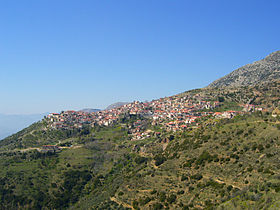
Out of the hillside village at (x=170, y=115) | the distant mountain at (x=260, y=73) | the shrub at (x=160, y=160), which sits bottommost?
the shrub at (x=160, y=160)

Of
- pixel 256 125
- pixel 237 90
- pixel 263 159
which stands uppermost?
pixel 237 90

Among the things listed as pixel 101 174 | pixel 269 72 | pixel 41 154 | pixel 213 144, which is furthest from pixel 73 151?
pixel 269 72

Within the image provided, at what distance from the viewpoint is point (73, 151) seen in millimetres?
88188

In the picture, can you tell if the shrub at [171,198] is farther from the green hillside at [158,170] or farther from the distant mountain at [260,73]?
the distant mountain at [260,73]

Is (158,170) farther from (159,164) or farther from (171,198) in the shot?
(171,198)

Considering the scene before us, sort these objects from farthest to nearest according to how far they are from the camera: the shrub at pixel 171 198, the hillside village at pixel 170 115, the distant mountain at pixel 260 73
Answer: the distant mountain at pixel 260 73 → the hillside village at pixel 170 115 → the shrub at pixel 171 198

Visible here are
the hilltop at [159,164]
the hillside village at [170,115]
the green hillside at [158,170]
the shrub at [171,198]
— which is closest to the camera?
the green hillside at [158,170]

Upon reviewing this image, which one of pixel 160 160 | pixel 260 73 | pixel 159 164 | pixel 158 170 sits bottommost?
pixel 158 170

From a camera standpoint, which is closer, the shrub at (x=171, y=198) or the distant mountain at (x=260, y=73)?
the shrub at (x=171, y=198)

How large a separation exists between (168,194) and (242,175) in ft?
36.9

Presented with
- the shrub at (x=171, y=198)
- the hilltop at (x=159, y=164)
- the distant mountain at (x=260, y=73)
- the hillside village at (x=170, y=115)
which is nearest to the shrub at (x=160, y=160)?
Answer: the hilltop at (x=159, y=164)

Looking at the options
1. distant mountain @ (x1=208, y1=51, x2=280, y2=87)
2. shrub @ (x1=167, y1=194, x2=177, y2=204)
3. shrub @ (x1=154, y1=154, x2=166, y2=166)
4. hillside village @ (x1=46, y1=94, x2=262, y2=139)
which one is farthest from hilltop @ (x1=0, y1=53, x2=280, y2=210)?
distant mountain @ (x1=208, y1=51, x2=280, y2=87)

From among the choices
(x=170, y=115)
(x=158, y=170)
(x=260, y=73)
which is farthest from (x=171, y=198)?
(x=260, y=73)

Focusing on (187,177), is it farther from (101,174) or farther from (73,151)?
(73,151)
